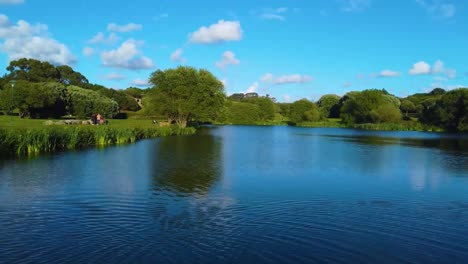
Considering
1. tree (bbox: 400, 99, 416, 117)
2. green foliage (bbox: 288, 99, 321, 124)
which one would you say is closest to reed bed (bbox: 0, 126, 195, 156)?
green foliage (bbox: 288, 99, 321, 124)

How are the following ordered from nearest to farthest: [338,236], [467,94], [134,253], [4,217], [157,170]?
[134,253], [338,236], [4,217], [157,170], [467,94]

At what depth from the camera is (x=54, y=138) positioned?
2608 centimetres

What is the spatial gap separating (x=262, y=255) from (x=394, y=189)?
8.82 m

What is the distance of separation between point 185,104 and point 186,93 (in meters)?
1.53

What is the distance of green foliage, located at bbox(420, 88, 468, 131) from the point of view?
75.5 m

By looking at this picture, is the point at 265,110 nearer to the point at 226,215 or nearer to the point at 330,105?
the point at 330,105

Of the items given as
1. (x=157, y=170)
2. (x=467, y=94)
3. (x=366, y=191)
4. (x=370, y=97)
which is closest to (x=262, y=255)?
(x=366, y=191)

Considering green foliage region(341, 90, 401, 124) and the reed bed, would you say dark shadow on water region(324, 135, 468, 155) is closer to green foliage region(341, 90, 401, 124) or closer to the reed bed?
the reed bed

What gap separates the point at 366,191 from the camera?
14016mm

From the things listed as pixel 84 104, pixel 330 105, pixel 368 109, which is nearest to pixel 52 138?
pixel 84 104

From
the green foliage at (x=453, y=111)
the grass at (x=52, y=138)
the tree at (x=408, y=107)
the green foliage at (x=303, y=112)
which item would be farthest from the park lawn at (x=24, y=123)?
the tree at (x=408, y=107)

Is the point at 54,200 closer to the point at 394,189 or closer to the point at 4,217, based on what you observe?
the point at 4,217

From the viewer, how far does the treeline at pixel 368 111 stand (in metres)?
78.5

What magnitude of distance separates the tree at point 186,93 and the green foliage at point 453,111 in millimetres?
47275
